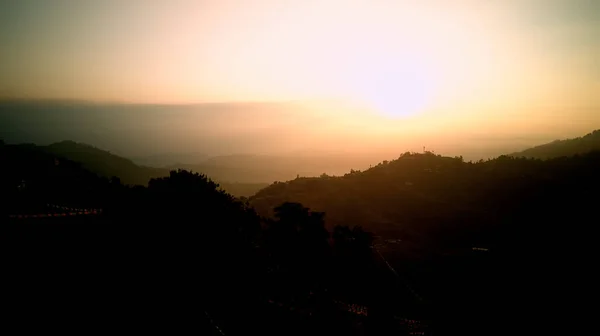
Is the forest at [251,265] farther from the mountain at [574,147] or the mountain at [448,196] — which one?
the mountain at [574,147]

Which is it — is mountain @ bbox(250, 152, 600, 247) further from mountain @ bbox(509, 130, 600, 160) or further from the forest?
mountain @ bbox(509, 130, 600, 160)

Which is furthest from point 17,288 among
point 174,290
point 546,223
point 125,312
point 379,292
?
point 546,223

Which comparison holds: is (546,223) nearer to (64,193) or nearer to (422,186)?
(422,186)

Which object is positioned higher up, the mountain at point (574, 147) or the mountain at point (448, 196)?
the mountain at point (574, 147)

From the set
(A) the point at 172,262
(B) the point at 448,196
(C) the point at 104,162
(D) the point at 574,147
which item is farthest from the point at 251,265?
(D) the point at 574,147

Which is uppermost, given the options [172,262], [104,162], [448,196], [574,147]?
[574,147]

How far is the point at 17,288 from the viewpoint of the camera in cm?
1051

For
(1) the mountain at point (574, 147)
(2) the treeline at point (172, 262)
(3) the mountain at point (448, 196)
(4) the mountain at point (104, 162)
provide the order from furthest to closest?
1. (4) the mountain at point (104, 162)
2. (1) the mountain at point (574, 147)
3. (3) the mountain at point (448, 196)
4. (2) the treeline at point (172, 262)

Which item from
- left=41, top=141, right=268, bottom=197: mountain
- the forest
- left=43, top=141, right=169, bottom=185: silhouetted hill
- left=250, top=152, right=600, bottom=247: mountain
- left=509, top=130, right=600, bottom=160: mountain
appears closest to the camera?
the forest

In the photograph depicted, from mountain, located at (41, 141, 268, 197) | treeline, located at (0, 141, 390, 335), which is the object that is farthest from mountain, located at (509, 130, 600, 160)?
treeline, located at (0, 141, 390, 335)

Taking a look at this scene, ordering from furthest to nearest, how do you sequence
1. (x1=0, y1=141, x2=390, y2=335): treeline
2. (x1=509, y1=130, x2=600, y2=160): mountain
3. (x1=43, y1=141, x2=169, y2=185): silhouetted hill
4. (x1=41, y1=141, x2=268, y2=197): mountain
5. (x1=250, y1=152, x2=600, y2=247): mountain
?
1. (x1=43, y1=141, x2=169, y2=185): silhouetted hill
2. (x1=41, y1=141, x2=268, y2=197): mountain
3. (x1=509, y1=130, x2=600, y2=160): mountain
4. (x1=250, y1=152, x2=600, y2=247): mountain
5. (x1=0, y1=141, x2=390, y2=335): treeline

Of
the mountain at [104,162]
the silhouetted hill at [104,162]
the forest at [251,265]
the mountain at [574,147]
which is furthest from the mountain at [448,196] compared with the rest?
the silhouetted hill at [104,162]

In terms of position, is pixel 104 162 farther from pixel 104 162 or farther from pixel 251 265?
pixel 251 265

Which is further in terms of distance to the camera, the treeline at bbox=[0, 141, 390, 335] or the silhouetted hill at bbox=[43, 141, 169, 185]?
the silhouetted hill at bbox=[43, 141, 169, 185]
